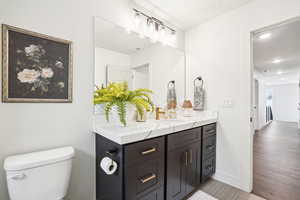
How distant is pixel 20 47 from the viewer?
3.29ft

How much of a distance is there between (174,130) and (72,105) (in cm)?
100

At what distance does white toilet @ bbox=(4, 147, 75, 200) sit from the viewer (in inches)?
33.6

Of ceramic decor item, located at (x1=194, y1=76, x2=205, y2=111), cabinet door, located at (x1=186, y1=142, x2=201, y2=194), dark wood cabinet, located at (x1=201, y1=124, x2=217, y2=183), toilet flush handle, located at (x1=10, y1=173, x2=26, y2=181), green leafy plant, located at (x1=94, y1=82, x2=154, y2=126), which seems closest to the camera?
toilet flush handle, located at (x1=10, y1=173, x2=26, y2=181)

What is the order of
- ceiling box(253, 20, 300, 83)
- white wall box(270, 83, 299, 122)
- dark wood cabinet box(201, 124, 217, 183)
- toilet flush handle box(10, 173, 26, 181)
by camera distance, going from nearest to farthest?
toilet flush handle box(10, 173, 26, 181) → dark wood cabinet box(201, 124, 217, 183) → ceiling box(253, 20, 300, 83) → white wall box(270, 83, 299, 122)

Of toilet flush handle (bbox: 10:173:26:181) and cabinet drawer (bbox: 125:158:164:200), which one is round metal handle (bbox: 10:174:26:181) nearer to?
toilet flush handle (bbox: 10:173:26:181)

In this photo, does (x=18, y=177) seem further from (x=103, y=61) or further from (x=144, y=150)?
(x=103, y=61)

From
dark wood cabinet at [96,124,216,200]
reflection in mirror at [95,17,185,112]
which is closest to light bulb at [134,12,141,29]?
reflection in mirror at [95,17,185,112]

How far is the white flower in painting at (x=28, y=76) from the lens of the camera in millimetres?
1004

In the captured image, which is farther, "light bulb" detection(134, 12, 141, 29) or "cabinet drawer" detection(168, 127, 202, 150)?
"light bulb" detection(134, 12, 141, 29)

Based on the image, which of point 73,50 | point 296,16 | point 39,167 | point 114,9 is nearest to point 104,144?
point 39,167

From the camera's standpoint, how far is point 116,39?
61.3 inches

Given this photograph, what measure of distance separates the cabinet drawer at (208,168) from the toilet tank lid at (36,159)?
1.62 m

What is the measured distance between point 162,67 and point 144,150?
4.50 feet

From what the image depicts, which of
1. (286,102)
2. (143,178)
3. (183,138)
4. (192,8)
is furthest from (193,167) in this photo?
(286,102)
